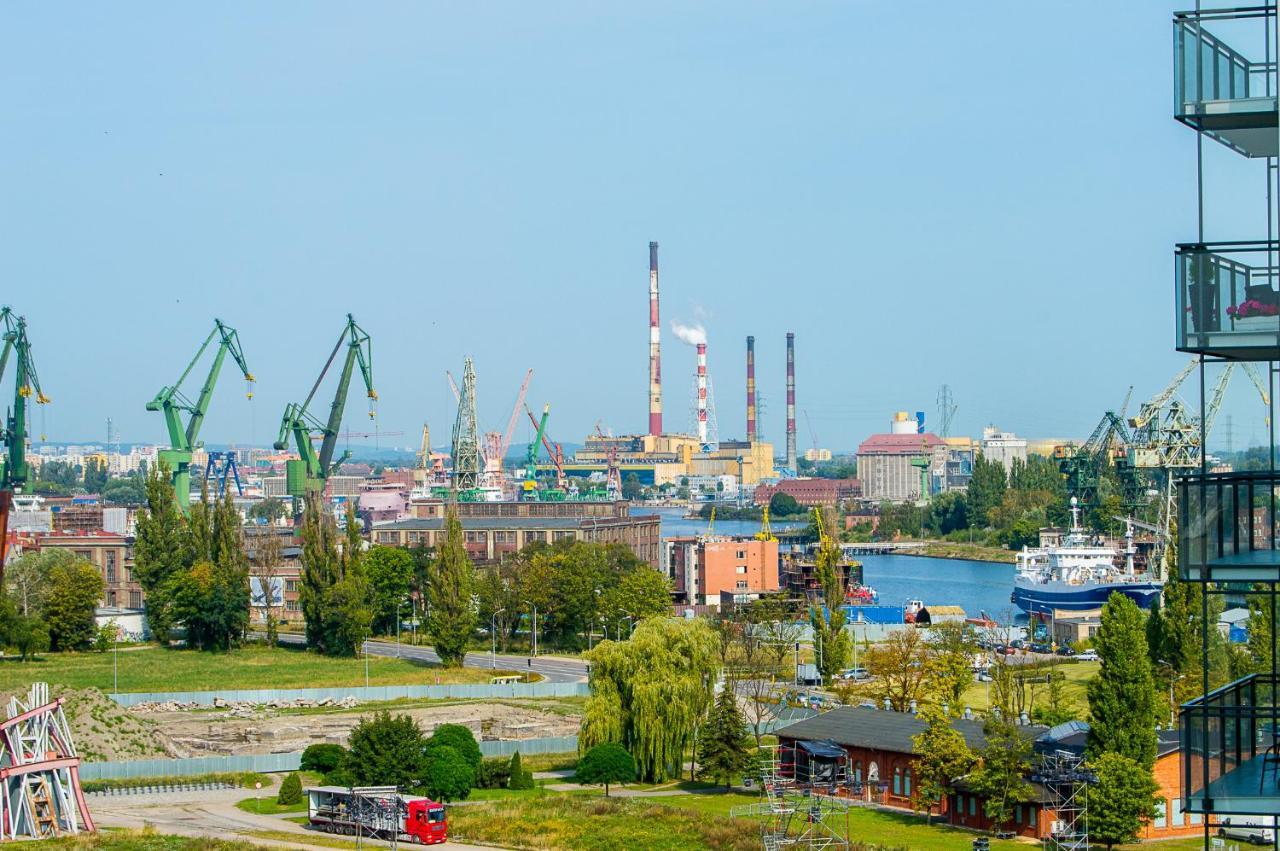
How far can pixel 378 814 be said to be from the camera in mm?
31469

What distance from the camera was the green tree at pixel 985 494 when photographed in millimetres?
145000

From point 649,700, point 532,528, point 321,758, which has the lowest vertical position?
point 321,758

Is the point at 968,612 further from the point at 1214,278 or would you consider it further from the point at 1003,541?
the point at 1214,278

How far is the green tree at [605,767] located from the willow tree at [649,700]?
107cm

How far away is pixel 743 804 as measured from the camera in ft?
112

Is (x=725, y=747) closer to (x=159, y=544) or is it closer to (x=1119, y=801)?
(x=1119, y=801)

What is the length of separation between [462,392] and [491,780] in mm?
89884

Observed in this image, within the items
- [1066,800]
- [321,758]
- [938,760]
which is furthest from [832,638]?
[1066,800]

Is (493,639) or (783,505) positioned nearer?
(493,639)

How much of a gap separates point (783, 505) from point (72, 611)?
140 metres

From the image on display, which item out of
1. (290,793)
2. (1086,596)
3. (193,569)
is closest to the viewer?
(290,793)

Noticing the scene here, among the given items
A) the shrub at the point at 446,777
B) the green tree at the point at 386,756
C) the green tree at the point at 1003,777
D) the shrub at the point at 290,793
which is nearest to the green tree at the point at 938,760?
the green tree at the point at 1003,777

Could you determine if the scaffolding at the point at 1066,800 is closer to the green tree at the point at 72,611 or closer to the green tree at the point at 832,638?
the green tree at the point at 832,638

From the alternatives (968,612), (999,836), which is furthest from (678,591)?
(999,836)
